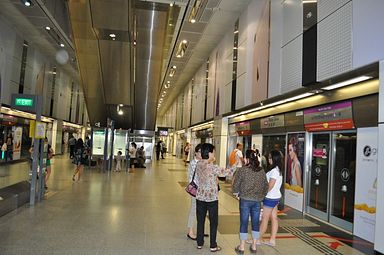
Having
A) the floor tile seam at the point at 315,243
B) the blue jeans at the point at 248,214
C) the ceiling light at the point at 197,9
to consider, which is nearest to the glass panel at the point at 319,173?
the floor tile seam at the point at 315,243

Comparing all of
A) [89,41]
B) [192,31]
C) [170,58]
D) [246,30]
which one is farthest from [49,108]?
[246,30]

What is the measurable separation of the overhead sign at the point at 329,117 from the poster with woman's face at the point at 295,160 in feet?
1.76

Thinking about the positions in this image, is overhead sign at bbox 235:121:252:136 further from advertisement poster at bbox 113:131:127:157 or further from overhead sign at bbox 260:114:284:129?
advertisement poster at bbox 113:131:127:157

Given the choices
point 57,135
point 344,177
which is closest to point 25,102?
point 344,177

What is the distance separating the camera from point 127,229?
5.20m

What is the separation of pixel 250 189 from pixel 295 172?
12.5 feet

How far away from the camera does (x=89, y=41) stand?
11258mm

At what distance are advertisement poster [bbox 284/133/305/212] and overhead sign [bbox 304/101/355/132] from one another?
536 millimetres

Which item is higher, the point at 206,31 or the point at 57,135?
the point at 206,31

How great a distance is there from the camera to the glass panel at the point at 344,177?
5.90 metres

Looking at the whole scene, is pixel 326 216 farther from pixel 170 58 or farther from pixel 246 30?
pixel 170 58

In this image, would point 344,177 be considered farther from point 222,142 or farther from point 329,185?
point 222,142

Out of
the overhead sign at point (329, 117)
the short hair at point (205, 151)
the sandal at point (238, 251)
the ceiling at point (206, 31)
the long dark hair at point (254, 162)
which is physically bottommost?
the sandal at point (238, 251)

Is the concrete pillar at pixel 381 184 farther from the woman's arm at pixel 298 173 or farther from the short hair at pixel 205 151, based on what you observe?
the woman's arm at pixel 298 173
